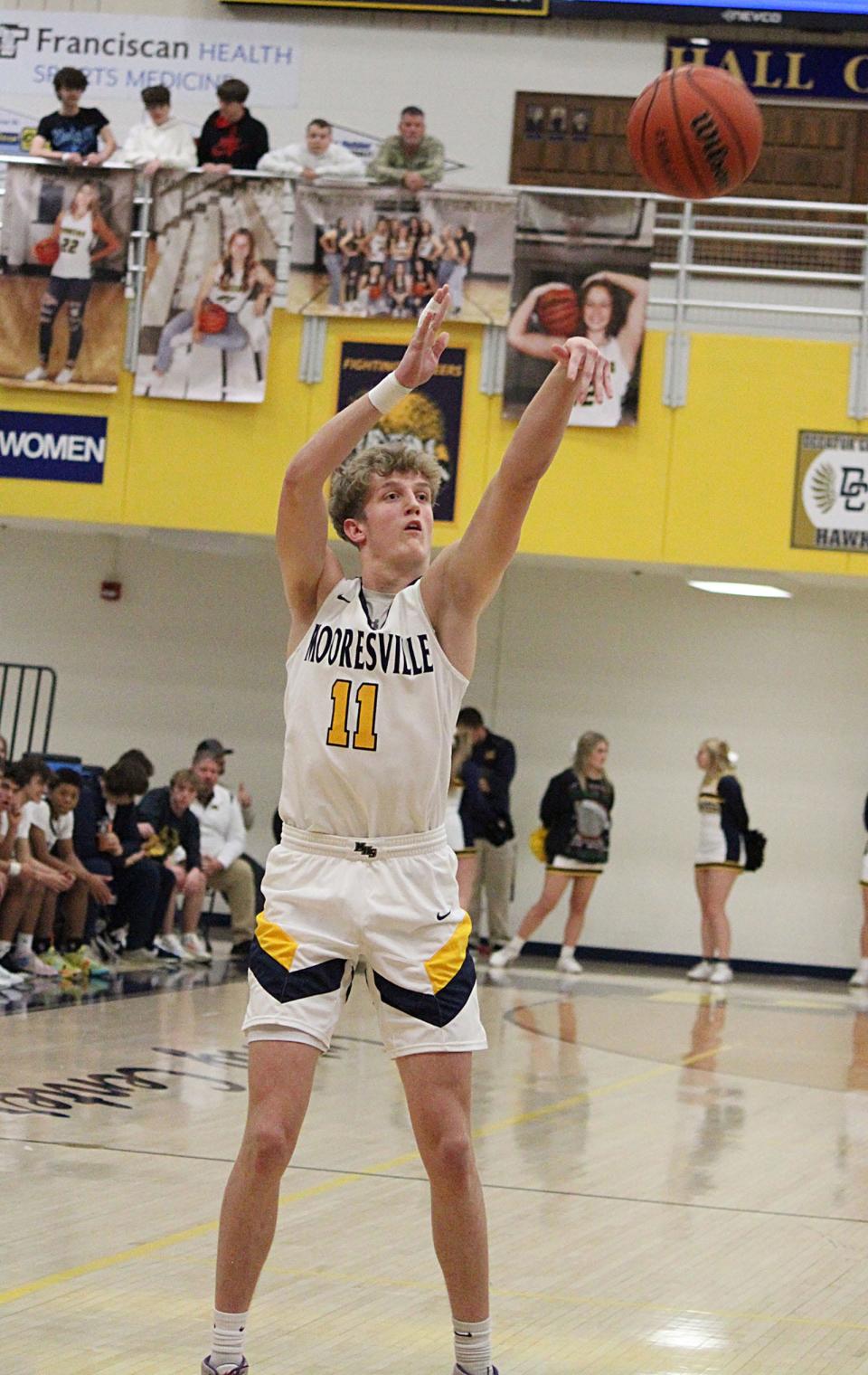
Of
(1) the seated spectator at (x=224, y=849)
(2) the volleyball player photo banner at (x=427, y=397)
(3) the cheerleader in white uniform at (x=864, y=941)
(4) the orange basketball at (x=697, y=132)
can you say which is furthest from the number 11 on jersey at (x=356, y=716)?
(3) the cheerleader in white uniform at (x=864, y=941)

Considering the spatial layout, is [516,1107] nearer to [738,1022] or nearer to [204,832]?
[738,1022]

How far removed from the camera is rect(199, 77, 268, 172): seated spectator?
44.4 feet

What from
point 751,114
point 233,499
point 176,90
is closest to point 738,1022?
point 233,499

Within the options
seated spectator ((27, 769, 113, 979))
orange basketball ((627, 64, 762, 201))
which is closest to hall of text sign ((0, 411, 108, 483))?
seated spectator ((27, 769, 113, 979))

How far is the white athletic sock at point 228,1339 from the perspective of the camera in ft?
11.0

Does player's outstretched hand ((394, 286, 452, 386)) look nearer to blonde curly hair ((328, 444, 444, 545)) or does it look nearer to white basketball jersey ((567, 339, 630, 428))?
blonde curly hair ((328, 444, 444, 545))

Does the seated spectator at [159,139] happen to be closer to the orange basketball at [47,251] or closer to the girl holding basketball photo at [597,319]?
the orange basketball at [47,251]

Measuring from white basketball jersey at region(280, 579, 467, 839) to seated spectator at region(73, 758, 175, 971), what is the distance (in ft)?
26.8

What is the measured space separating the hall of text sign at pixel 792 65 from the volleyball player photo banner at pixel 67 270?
18.8 feet

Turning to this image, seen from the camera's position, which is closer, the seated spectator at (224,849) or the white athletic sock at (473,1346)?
the white athletic sock at (473,1346)

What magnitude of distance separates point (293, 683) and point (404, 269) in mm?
10215

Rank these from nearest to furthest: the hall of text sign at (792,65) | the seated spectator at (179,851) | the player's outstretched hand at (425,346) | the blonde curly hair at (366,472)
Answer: the player's outstretched hand at (425,346) < the blonde curly hair at (366,472) < the seated spectator at (179,851) < the hall of text sign at (792,65)

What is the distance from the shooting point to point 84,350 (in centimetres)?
1355

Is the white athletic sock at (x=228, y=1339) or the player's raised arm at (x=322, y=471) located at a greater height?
the player's raised arm at (x=322, y=471)
